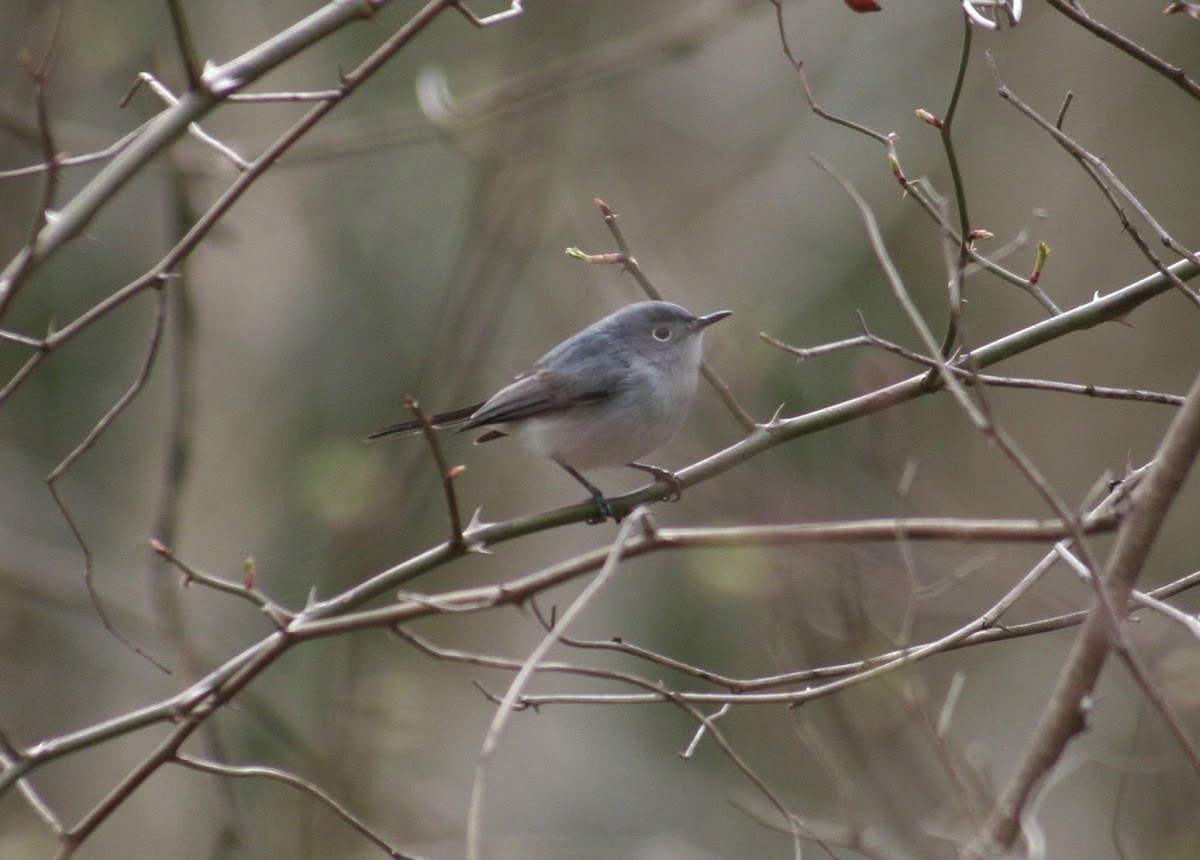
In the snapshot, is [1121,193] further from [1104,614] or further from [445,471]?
[445,471]

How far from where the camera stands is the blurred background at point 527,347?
22.0 ft

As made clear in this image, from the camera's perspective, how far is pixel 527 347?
973 centimetres

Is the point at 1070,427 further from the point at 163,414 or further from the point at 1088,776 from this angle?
the point at 163,414

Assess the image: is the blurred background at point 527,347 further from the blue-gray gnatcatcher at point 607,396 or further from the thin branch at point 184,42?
the thin branch at point 184,42

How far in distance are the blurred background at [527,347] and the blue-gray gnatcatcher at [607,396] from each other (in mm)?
545

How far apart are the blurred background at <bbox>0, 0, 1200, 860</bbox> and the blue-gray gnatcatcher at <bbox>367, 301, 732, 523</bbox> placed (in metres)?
0.55

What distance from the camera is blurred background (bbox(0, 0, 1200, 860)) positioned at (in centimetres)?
672

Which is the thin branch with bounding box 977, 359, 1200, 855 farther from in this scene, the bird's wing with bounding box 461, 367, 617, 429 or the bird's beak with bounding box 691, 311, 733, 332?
the bird's wing with bounding box 461, 367, 617, 429

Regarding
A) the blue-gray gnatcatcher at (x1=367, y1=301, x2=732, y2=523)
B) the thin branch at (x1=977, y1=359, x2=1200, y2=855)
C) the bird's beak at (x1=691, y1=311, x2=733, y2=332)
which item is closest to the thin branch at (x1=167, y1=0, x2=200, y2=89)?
the thin branch at (x1=977, y1=359, x2=1200, y2=855)

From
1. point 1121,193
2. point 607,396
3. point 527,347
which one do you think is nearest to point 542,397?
point 607,396

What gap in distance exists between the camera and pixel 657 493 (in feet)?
11.9

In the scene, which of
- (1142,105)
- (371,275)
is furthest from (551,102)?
(1142,105)

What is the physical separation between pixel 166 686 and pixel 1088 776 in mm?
6758

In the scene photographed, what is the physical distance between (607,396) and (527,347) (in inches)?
179
